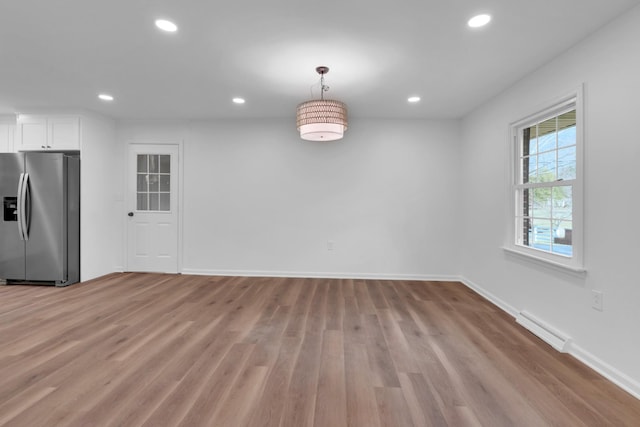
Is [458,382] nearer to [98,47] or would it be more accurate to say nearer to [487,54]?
[487,54]

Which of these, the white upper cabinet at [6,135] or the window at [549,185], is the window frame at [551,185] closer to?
the window at [549,185]

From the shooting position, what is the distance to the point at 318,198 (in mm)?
4887

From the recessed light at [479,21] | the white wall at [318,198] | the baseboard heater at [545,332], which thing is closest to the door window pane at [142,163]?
the white wall at [318,198]

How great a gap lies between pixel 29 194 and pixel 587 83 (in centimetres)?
645

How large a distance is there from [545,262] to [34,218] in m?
6.22

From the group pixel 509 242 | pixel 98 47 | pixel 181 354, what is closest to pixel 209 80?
pixel 98 47

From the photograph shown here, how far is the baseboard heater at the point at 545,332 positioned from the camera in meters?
2.46

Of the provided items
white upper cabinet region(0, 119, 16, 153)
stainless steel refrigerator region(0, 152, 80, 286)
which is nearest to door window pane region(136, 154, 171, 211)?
stainless steel refrigerator region(0, 152, 80, 286)

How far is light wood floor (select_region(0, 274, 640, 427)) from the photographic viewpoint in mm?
1679

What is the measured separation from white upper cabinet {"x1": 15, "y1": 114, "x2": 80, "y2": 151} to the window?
230 inches

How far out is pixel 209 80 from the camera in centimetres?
337

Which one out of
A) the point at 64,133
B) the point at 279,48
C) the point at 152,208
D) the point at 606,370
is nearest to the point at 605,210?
the point at 606,370

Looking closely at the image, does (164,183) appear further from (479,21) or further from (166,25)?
(479,21)

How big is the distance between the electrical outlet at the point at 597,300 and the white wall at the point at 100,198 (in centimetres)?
590
